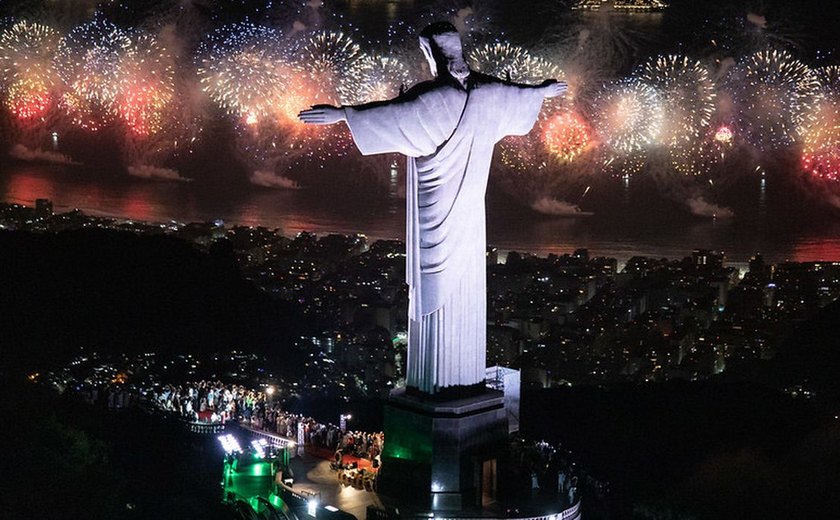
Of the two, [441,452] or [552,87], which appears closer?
[441,452]

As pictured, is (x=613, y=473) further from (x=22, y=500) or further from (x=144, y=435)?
(x=22, y=500)

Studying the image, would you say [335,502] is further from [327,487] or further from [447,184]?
[447,184]

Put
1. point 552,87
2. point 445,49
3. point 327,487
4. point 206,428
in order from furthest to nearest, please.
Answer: point 206,428, point 327,487, point 552,87, point 445,49

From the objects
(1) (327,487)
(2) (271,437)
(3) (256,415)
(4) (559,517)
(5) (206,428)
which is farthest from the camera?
(3) (256,415)

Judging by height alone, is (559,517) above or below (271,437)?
below

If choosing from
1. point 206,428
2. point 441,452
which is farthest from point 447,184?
point 206,428

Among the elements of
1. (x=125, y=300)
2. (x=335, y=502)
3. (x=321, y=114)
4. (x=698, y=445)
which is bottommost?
(x=698, y=445)
